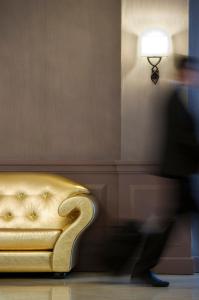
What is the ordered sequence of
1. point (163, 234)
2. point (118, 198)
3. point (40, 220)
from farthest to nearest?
point (118, 198), point (40, 220), point (163, 234)

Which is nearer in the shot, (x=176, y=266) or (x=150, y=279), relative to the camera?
(x=150, y=279)

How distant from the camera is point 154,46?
19.7 feet

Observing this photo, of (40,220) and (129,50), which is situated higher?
(129,50)

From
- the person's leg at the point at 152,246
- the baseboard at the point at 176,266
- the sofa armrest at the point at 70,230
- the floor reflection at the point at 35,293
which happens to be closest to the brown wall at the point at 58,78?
the sofa armrest at the point at 70,230

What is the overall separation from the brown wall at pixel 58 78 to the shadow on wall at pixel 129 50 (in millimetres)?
284

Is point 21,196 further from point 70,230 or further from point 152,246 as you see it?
point 152,246

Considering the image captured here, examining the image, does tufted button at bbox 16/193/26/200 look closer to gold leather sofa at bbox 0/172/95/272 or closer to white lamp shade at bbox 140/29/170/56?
gold leather sofa at bbox 0/172/95/272

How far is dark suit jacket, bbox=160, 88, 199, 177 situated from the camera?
169 inches

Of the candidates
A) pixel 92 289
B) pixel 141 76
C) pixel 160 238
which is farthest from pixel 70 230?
pixel 141 76

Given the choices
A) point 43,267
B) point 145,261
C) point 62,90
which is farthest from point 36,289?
point 62,90

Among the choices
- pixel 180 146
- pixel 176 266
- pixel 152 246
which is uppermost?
pixel 180 146

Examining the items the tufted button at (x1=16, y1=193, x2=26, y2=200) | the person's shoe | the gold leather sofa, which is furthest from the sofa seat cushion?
the person's shoe

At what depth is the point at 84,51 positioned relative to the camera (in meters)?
6.38

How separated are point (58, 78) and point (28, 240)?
157cm
